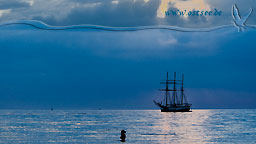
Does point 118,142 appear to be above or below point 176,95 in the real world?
below

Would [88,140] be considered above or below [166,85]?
below

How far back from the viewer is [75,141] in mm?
45188

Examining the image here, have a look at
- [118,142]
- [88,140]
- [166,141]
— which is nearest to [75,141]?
[88,140]

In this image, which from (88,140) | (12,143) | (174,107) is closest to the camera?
(12,143)

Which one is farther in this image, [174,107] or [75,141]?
[174,107]

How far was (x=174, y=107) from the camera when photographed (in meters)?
153

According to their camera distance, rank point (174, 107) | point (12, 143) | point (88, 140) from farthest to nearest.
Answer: point (174, 107) → point (88, 140) → point (12, 143)

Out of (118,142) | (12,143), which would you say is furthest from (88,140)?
(12,143)

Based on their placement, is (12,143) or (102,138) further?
(102,138)

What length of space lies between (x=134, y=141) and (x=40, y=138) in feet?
35.4

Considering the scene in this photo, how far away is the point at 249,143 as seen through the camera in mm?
43531

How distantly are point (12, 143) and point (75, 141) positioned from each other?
616 centimetres

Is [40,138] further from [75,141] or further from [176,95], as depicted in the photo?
[176,95]

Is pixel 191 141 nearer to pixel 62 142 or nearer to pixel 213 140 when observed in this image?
pixel 213 140
